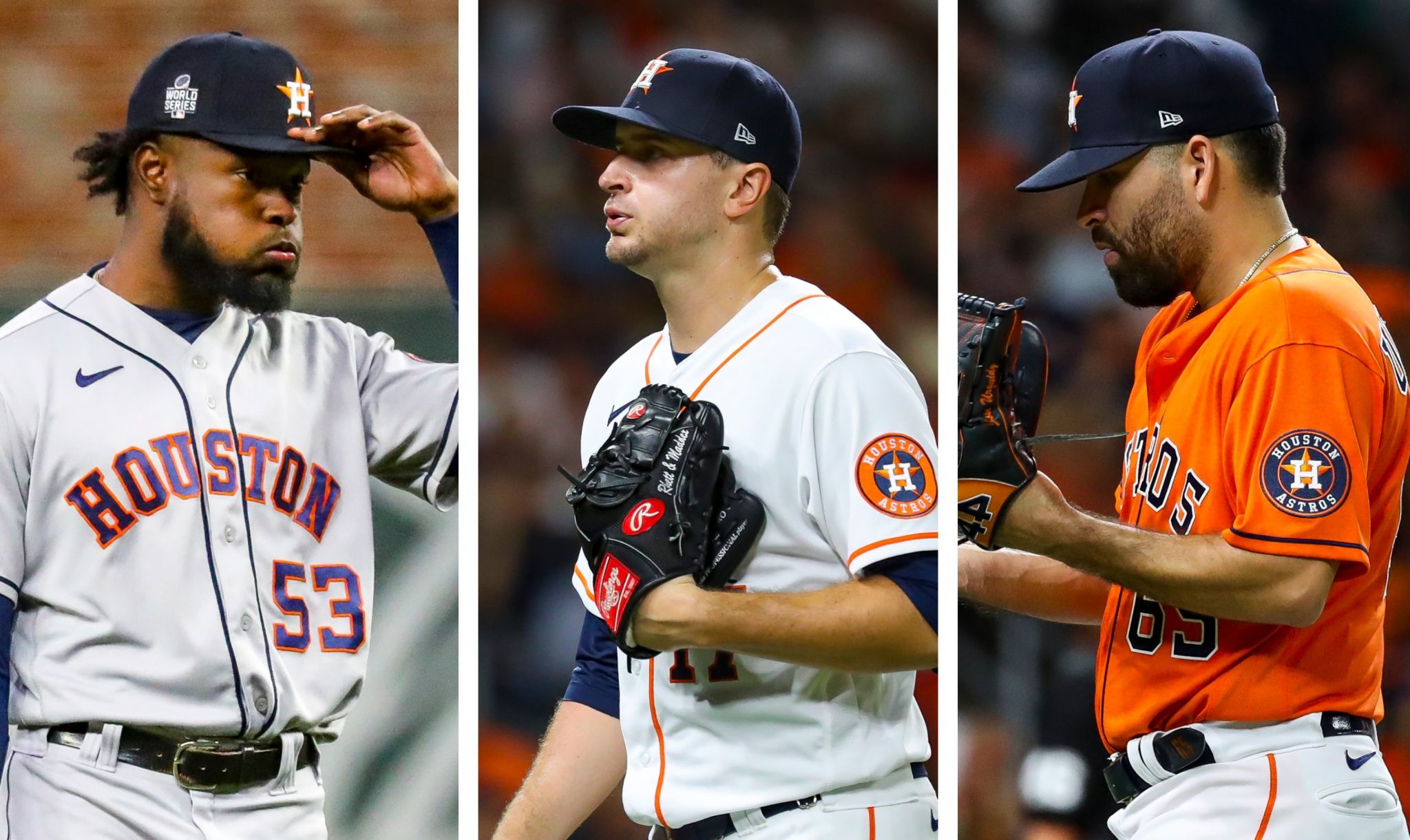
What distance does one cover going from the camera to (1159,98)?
1867 millimetres

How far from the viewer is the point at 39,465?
6.48 feet

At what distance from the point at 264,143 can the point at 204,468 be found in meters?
0.46

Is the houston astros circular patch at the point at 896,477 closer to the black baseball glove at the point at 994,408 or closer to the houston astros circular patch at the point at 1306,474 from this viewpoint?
the black baseball glove at the point at 994,408

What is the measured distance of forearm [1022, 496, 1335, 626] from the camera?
1652mm

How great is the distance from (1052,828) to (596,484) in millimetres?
1158

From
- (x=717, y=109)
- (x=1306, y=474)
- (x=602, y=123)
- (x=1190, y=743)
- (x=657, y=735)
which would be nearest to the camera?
(x=1306, y=474)

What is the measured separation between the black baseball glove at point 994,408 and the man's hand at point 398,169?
79 cm

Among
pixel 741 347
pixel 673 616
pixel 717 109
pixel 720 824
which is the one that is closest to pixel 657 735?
pixel 720 824

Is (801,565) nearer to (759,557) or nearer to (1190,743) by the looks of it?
(759,557)

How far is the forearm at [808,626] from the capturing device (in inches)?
66.6

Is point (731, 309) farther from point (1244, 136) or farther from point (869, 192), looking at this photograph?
point (1244, 136)

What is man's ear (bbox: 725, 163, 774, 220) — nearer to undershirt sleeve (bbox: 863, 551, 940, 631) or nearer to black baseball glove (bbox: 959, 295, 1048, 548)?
black baseball glove (bbox: 959, 295, 1048, 548)

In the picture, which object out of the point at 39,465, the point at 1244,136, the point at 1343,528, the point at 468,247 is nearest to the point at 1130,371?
the point at 1244,136

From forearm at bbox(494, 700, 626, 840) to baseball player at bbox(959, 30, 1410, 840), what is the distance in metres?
0.64
